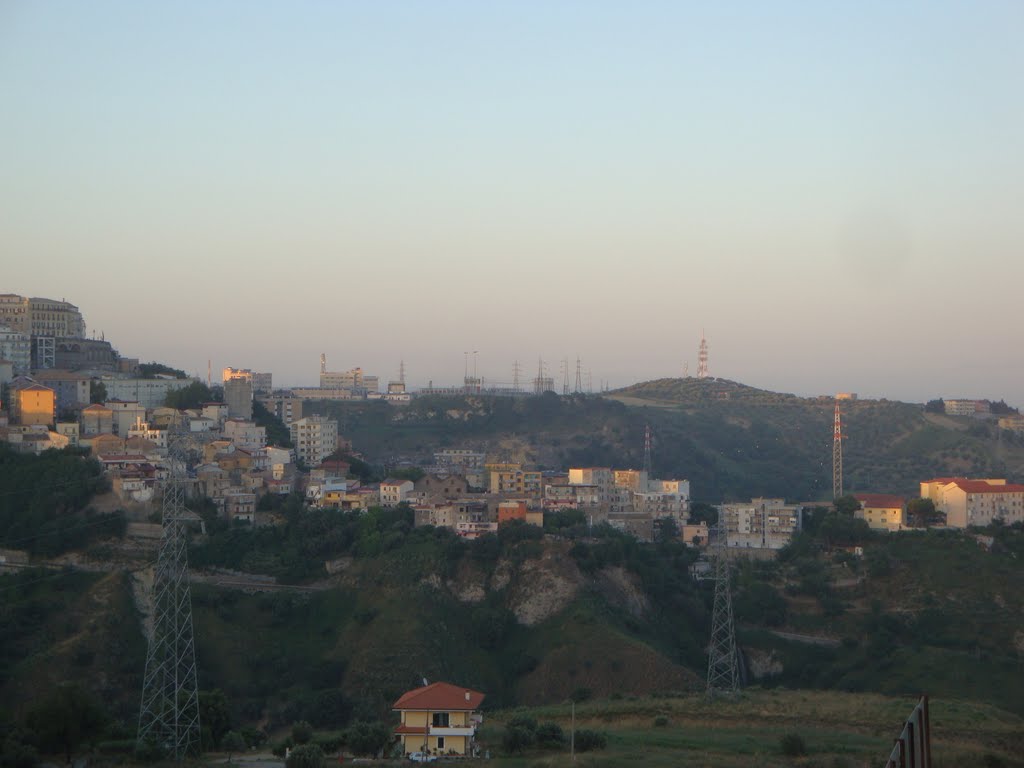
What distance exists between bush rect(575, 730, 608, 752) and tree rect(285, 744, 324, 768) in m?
3.74

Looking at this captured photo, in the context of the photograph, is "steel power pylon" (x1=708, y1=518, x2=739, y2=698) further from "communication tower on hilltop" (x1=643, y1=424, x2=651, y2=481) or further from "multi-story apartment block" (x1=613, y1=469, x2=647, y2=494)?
"communication tower on hilltop" (x1=643, y1=424, x2=651, y2=481)

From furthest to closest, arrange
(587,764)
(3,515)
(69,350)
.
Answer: (69,350) < (3,515) < (587,764)

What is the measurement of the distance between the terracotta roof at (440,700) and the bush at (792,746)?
458cm

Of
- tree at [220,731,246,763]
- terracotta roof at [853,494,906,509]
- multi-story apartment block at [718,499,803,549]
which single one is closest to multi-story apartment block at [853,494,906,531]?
terracotta roof at [853,494,906,509]

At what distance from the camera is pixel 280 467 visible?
48.3m

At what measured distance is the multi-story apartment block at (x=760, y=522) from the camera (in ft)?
164

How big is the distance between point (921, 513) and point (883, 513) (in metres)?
1.46

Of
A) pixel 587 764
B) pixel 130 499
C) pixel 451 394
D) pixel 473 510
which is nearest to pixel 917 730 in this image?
pixel 587 764

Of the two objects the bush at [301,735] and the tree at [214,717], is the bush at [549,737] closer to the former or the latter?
the bush at [301,735]

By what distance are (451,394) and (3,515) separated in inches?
2178

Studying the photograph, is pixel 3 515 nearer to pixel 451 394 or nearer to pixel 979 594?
→ pixel 979 594

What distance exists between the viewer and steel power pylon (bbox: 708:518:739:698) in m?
30.1

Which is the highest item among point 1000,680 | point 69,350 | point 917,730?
point 69,350

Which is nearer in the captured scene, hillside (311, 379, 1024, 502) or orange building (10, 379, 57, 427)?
orange building (10, 379, 57, 427)
